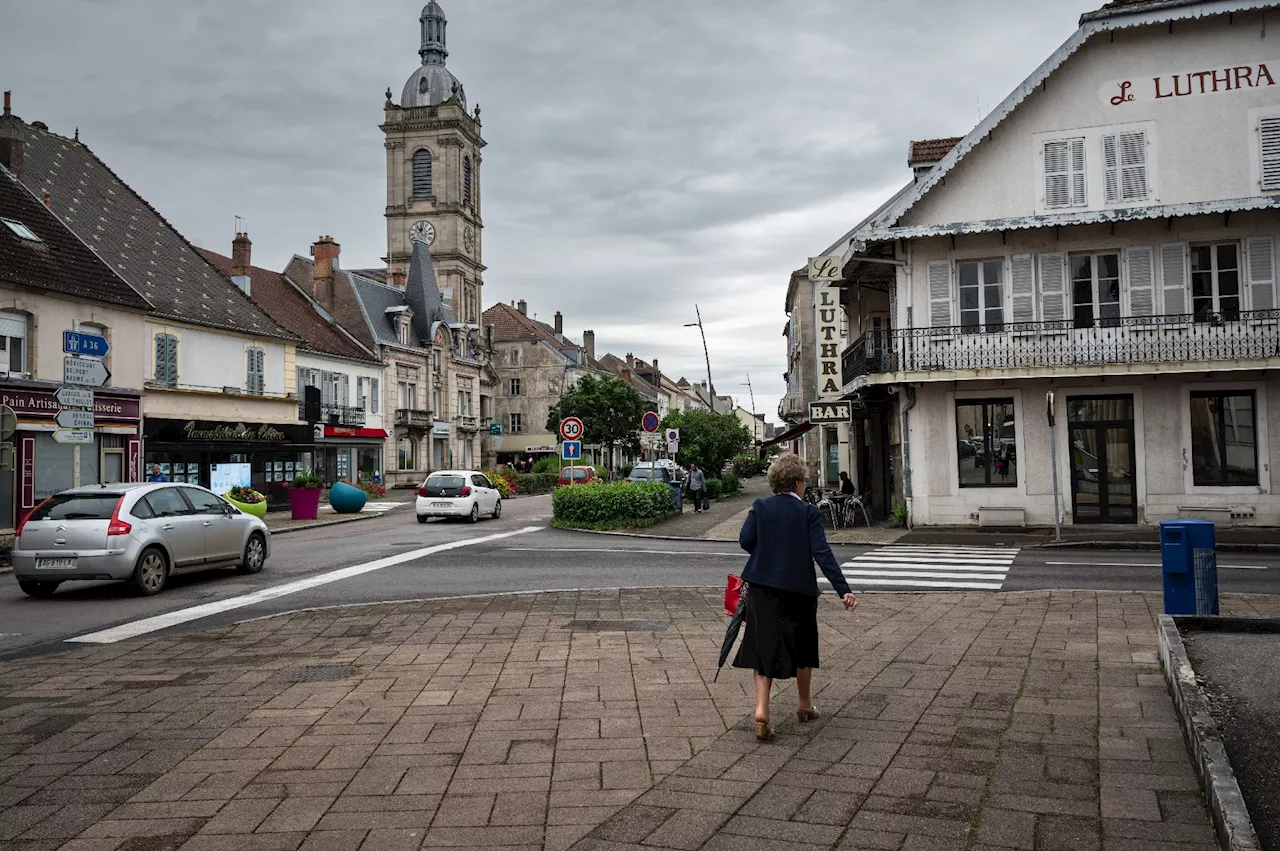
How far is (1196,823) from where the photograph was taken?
4.40 m

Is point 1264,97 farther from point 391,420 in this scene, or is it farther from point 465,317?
point 465,317

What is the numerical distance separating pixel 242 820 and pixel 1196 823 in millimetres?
4115

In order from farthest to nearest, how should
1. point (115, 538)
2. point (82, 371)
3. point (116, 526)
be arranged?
1. point (82, 371)
2. point (116, 526)
3. point (115, 538)

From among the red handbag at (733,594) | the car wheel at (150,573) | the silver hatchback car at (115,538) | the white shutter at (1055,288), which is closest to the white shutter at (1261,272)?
the white shutter at (1055,288)

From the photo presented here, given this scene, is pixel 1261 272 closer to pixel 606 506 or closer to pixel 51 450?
pixel 606 506

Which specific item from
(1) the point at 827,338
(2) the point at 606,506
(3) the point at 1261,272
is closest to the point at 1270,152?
(3) the point at 1261,272

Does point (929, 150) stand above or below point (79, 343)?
above

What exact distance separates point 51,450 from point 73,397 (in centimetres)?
946

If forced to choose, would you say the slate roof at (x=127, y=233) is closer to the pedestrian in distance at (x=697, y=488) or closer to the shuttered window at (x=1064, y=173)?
the pedestrian in distance at (x=697, y=488)

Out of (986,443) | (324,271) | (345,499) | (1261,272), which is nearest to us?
(1261,272)

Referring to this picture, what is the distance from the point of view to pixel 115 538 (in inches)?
499

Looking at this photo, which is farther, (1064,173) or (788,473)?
(1064,173)

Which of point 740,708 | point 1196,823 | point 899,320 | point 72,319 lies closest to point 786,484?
point 740,708

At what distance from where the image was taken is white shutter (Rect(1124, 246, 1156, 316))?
21.8m
